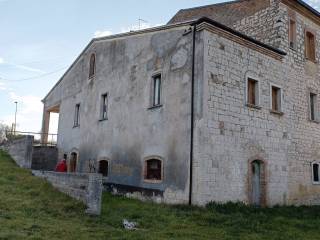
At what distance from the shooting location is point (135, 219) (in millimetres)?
9594

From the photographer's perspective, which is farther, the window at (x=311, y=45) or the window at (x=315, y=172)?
the window at (x=311, y=45)

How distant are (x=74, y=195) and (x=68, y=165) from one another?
9.01 metres

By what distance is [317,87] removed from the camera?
17.3 metres

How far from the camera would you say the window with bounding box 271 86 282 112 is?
14.5m

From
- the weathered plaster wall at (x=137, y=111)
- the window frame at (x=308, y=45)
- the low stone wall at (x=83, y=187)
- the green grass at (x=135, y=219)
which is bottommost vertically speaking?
the green grass at (x=135, y=219)

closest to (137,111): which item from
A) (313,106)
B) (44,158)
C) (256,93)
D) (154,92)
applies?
(154,92)

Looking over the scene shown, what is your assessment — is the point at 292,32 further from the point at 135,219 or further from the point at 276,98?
the point at 135,219

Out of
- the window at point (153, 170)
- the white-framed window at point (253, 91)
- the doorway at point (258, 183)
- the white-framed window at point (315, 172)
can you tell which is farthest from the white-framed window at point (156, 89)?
the white-framed window at point (315, 172)

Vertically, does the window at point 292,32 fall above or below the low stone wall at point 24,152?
above

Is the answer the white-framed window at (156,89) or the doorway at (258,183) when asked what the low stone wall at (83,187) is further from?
the doorway at (258,183)

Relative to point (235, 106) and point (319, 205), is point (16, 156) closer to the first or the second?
point (235, 106)

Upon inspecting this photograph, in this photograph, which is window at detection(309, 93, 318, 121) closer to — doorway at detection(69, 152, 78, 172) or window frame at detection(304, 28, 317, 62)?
window frame at detection(304, 28, 317, 62)

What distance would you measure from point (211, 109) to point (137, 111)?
12.6ft

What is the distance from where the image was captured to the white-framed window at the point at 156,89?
44.9 ft
